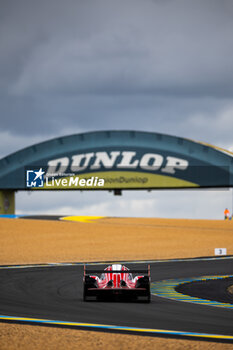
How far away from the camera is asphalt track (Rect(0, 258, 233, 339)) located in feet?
52.6

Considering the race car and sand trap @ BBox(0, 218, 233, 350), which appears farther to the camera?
the race car

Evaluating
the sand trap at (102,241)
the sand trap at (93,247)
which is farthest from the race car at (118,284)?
the sand trap at (102,241)

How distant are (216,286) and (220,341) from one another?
1385cm

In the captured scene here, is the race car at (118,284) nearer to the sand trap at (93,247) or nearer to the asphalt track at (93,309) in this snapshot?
the asphalt track at (93,309)

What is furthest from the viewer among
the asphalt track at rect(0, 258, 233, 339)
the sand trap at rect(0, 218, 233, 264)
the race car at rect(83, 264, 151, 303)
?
the sand trap at rect(0, 218, 233, 264)

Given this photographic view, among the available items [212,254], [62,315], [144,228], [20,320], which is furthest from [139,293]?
[144,228]

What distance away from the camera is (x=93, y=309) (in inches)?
744

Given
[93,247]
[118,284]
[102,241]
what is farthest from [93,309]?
[102,241]

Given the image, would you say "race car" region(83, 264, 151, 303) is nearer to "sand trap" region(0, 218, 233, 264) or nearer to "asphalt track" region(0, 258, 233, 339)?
"asphalt track" region(0, 258, 233, 339)

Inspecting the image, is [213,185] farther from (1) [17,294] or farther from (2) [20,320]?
(2) [20,320]

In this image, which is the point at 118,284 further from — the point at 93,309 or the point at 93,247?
the point at 93,247

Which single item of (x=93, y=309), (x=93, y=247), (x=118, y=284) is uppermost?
(x=93, y=247)

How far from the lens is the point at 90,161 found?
73.1 m

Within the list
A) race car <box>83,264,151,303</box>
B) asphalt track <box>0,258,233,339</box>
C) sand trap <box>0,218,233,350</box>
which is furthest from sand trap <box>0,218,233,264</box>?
race car <box>83,264,151,303</box>
